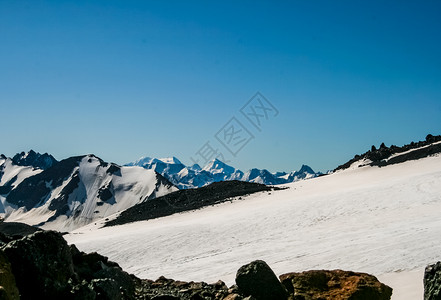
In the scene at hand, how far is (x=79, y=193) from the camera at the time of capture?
16138cm

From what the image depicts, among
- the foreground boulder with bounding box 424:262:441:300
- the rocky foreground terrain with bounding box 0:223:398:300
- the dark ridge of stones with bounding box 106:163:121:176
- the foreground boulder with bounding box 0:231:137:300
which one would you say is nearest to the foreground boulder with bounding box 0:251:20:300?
the rocky foreground terrain with bounding box 0:223:398:300

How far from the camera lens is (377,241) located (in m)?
17.2

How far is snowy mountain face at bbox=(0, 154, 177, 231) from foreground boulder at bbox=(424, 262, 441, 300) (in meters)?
116

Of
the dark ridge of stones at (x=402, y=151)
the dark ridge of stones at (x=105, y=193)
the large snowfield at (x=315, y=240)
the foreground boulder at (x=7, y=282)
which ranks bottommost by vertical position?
the large snowfield at (x=315, y=240)

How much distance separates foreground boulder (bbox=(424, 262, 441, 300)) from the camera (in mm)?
7836

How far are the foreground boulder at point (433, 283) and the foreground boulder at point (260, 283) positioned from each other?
140 inches

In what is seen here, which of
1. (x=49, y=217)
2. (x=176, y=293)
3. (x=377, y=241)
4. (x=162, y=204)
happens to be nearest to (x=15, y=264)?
(x=176, y=293)

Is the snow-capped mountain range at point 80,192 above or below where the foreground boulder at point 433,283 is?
above

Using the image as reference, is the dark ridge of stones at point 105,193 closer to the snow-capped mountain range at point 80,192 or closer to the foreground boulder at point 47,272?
the snow-capped mountain range at point 80,192

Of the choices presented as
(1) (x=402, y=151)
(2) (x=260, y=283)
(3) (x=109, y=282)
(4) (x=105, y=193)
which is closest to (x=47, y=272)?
(3) (x=109, y=282)

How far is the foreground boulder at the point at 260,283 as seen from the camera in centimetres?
983

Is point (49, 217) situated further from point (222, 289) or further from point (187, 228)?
point (222, 289)

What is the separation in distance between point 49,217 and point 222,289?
163m

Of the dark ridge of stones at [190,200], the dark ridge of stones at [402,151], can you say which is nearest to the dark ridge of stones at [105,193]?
the dark ridge of stones at [190,200]
